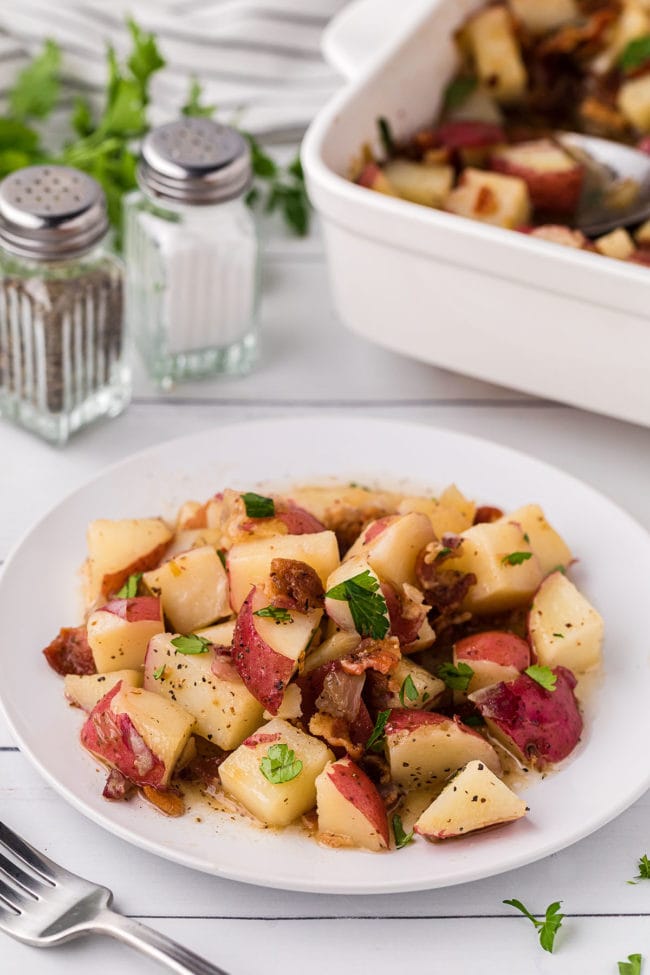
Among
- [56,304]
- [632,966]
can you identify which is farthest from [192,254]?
[632,966]

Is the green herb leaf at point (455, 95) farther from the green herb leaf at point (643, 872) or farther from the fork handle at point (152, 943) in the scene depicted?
the fork handle at point (152, 943)

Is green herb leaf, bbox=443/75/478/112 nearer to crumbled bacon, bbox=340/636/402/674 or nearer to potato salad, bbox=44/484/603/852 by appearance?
potato salad, bbox=44/484/603/852

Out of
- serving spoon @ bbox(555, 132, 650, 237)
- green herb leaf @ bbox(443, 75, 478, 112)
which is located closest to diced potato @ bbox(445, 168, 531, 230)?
serving spoon @ bbox(555, 132, 650, 237)

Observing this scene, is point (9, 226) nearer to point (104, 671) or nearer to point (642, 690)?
point (104, 671)

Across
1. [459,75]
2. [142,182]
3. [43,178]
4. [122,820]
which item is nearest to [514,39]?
[459,75]

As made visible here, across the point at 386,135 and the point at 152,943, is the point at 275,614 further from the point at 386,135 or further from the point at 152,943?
the point at 386,135
